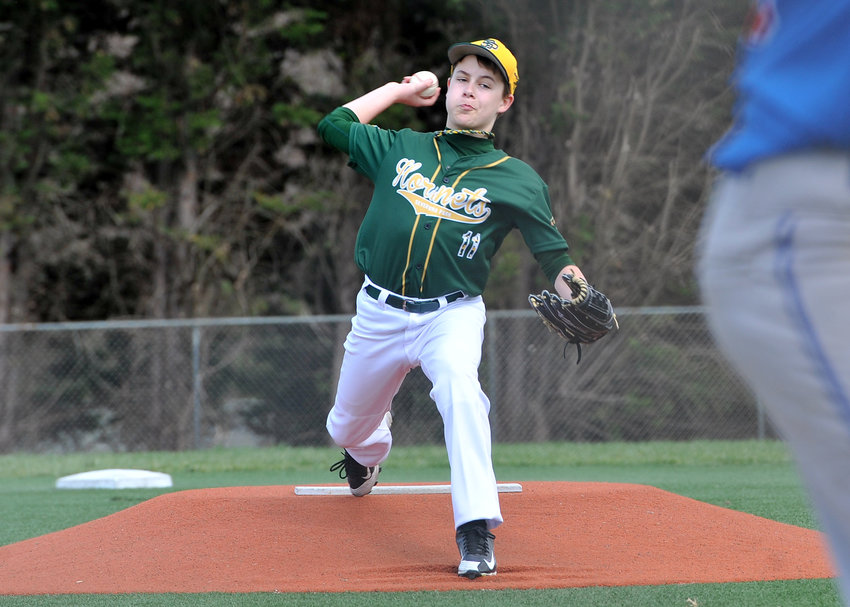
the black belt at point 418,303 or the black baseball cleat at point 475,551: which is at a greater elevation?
the black belt at point 418,303

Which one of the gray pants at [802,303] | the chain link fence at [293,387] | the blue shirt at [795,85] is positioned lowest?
the chain link fence at [293,387]

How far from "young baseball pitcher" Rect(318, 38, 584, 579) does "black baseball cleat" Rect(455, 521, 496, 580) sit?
336 millimetres

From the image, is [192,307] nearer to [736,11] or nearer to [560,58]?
[560,58]

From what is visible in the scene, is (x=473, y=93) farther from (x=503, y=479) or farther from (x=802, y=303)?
(x=503, y=479)

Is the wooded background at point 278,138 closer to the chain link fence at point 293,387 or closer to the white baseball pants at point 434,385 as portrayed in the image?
the chain link fence at point 293,387

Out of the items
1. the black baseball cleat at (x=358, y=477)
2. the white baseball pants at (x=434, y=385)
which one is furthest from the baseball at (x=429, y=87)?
the black baseball cleat at (x=358, y=477)

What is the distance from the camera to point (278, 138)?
17.2 m

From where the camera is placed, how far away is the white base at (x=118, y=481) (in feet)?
25.6

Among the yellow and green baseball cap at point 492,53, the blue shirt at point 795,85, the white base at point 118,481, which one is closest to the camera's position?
the blue shirt at point 795,85

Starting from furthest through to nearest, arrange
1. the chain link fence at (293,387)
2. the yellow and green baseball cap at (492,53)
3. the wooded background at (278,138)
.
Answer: the wooded background at (278,138), the chain link fence at (293,387), the yellow and green baseball cap at (492,53)

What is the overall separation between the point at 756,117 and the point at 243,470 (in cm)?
892

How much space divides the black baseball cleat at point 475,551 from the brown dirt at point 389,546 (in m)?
0.06

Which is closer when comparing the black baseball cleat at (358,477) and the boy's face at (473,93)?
the boy's face at (473,93)

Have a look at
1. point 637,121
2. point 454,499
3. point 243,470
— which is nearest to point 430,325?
point 454,499
